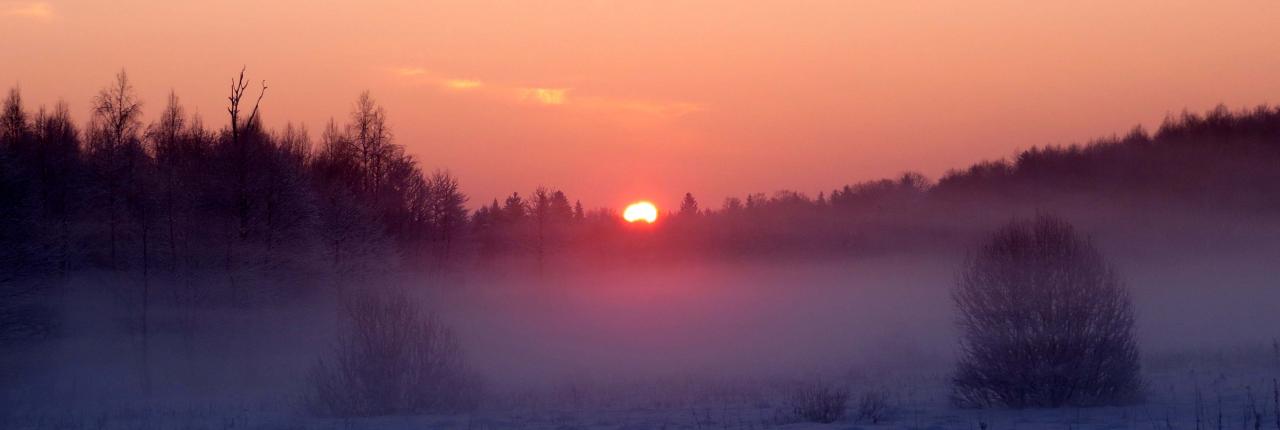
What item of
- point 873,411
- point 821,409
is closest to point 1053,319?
point 873,411

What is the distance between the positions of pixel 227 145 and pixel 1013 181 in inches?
2325

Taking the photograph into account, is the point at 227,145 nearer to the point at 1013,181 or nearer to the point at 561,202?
the point at 561,202

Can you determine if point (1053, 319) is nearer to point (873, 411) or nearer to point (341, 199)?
point (873, 411)

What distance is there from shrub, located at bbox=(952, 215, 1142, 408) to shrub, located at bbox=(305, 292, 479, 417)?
10.0 meters

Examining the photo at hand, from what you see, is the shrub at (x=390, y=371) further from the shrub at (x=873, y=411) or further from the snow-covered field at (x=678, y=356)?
the shrub at (x=873, y=411)

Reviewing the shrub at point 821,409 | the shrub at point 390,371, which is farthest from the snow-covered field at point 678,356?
the shrub at point 390,371

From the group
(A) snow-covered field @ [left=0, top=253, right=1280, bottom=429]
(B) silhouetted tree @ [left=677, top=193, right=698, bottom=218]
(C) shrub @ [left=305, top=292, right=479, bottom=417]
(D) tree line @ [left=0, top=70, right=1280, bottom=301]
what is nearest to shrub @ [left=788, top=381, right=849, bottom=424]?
(A) snow-covered field @ [left=0, top=253, right=1280, bottom=429]

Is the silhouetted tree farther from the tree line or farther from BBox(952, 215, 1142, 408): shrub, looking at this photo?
BBox(952, 215, 1142, 408): shrub

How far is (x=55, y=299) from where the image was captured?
37.2 m

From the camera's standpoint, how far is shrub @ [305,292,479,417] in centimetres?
2155

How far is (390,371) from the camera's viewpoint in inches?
854

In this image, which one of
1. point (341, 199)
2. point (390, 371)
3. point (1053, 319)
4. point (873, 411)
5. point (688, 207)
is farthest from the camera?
point (688, 207)

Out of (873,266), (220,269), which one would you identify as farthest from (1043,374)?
→ (873,266)

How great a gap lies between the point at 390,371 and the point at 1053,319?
12174 millimetres
